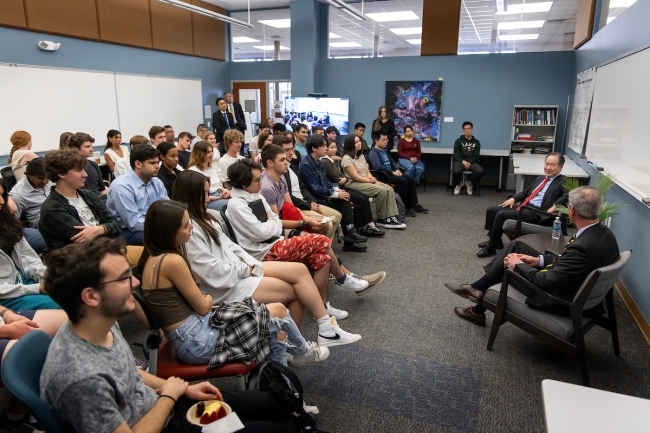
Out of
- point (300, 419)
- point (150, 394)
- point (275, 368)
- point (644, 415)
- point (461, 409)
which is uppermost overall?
point (644, 415)

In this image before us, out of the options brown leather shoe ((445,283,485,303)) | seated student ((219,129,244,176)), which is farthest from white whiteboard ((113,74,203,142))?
brown leather shoe ((445,283,485,303))

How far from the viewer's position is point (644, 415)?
1.27m

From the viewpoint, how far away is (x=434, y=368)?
2646 millimetres

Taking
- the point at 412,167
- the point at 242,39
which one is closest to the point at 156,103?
the point at 412,167

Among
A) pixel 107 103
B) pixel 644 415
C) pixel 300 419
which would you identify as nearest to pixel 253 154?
pixel 107 103

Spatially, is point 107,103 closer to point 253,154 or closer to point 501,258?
point 253,154

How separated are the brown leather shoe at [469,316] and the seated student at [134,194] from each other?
8.04 feet

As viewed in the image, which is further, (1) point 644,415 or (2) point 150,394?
(2) point 150,394

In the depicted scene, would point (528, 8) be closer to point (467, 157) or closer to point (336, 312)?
point (467, 157)

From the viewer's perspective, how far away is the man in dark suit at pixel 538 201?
14.3 feet

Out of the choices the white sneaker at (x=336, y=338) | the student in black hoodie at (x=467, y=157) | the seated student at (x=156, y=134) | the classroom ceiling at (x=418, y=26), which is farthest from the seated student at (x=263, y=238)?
the classroom ceiling at (x=418, y=26)

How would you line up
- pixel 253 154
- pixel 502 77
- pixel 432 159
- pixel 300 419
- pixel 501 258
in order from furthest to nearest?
pixel 432 159 → pixel 502 77 → pixel 253 154 → pixel 501 258 → pixel 300 419

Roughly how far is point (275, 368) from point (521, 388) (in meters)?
1.44

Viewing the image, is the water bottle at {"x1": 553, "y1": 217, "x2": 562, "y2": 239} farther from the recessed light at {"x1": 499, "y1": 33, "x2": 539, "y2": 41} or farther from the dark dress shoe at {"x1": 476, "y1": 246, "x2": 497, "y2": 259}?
the recessed light at {"x1": 499, "y1": 33, "x2": 539, "y2": 41}
